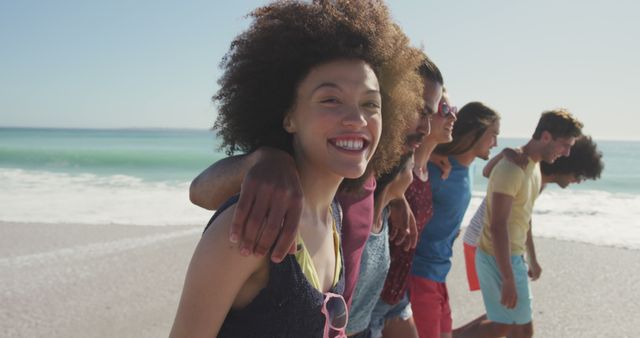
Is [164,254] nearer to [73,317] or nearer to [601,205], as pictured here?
[73,317]

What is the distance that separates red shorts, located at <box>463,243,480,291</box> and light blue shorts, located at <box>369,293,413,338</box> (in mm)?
1763

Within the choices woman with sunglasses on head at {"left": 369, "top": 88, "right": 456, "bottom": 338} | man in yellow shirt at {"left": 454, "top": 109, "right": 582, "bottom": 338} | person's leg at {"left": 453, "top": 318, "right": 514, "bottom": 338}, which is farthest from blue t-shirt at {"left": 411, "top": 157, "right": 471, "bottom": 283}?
person's leg at {"left": 453, "top": 318, "right": 514, "bottom": 338}

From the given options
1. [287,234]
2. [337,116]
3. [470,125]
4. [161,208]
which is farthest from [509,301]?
[161,208]

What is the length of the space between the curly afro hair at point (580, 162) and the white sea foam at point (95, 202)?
24.0ft

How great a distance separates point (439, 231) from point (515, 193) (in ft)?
2.90

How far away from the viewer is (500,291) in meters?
4.16

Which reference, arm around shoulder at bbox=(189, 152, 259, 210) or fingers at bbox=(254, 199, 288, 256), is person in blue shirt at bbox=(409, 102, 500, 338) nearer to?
arm around shoulder at bbox=(189, 152, 259, 210)

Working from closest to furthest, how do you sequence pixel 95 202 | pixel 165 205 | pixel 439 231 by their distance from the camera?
1. pixel 439 231
2. pixel 165 205
3. pixel 95 202

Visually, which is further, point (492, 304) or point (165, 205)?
point (165, 205)

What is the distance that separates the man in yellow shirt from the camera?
3951 millimetres

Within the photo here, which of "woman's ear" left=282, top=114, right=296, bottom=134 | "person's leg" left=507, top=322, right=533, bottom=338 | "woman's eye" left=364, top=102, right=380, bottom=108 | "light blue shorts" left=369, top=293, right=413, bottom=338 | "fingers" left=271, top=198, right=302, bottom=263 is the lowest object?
"person's leg" left=507, top=322, right=533, bottom=338

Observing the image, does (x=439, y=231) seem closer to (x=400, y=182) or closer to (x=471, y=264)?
(x=400, y=182)

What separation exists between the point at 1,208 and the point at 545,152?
1213 centimetres

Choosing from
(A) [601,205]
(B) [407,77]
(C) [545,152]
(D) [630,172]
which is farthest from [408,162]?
(D) [630,172]
